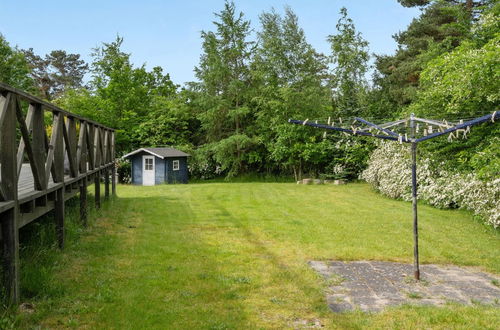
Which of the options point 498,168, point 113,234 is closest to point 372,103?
point 498,168

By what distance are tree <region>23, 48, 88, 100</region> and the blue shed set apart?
2446cm

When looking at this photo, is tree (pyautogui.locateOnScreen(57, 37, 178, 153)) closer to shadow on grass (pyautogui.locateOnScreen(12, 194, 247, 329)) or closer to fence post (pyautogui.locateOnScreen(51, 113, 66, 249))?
shadow on grass (pyautogui.locateOnScreen(12, 194, 247, 329))

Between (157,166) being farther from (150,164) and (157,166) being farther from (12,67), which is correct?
(12,67)

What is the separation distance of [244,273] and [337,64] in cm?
2447

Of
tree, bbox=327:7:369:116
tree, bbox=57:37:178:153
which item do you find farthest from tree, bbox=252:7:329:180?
tree, bbox=57:37:178:153

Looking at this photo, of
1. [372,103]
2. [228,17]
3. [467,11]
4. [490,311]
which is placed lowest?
[490,311]

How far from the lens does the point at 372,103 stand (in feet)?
81.6

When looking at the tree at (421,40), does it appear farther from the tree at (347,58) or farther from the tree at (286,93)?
the tree at (286,93)

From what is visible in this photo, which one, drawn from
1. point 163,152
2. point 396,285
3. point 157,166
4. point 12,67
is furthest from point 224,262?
point 12,67

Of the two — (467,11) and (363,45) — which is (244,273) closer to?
(467,11)

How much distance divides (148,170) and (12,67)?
1521 centimetres

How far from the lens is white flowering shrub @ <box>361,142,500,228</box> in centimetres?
954

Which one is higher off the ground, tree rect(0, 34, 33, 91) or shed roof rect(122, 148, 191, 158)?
tree rect(0, 34, 33, 91)

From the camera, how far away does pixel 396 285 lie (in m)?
5.12
